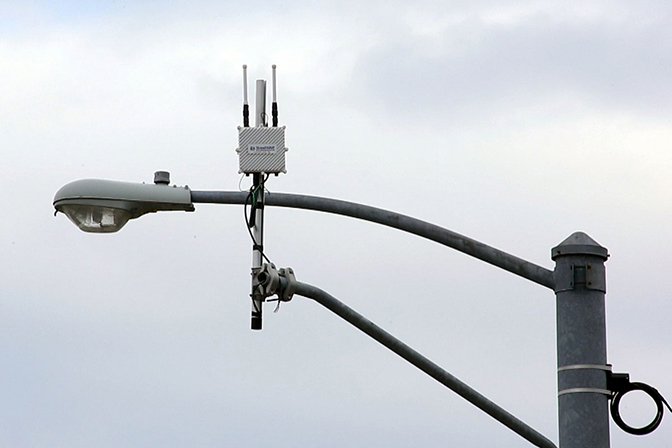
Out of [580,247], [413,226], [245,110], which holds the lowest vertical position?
[580,247]

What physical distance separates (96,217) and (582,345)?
13.2 feet

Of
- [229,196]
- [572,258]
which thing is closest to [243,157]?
[229,196]

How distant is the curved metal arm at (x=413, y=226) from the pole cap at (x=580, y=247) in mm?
155

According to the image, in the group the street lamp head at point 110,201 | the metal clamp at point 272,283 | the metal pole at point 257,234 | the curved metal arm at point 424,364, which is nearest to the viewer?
the curved metal arm at point 424,364

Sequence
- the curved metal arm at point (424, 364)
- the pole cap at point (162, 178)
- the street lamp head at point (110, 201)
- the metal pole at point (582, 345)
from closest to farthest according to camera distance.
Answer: the metal pole at point (582, 345) < the curved metal arm at point (424, 364) < the street lamp head at point (110, 201) < the pole cap at point (162, 178)

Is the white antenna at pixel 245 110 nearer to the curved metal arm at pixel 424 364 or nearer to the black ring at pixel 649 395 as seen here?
the curved metal arm at pixel 424 364

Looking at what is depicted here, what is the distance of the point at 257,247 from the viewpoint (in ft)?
35.3

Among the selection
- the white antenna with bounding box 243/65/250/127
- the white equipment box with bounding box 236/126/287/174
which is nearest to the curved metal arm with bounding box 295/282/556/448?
the white equipment box with bounding box 236/126/287/174

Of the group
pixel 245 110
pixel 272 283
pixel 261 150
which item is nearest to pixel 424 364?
pixel 272 283

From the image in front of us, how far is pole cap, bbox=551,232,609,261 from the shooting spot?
8.88m

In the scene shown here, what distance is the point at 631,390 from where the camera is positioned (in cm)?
880

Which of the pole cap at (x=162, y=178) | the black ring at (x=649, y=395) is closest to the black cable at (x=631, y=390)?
the black ring at (x=649, y=395)

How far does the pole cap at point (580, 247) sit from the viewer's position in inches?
350

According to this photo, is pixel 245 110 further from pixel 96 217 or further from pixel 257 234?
pixel 96 217
